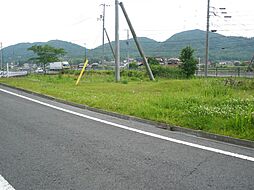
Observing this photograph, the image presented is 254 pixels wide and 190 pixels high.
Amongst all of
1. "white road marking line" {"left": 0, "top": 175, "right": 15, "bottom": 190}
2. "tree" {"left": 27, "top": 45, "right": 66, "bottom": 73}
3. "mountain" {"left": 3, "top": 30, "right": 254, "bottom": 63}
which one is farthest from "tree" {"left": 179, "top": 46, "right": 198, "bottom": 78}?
"white road marking line" {"left": 0, "top": 175, "right": 15, "bottom": 190}

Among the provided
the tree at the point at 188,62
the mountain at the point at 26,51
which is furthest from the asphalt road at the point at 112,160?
the mountain at the point at 26,51

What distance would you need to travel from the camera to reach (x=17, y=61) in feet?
330

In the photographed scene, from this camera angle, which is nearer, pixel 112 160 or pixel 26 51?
pixel 112 160

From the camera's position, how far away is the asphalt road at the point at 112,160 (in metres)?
3.79

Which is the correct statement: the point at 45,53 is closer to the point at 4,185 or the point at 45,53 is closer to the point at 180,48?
the point at 180,48

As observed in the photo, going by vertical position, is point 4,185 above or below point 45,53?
below

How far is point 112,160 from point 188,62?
3152 centimetres

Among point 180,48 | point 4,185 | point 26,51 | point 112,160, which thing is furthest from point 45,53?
point 26,51

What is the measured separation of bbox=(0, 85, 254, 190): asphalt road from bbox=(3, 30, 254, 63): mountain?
51.4 metres

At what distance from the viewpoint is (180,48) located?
271 ft

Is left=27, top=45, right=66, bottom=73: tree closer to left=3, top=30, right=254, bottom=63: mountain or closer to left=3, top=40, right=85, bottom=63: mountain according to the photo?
left=3, top=30, right=254, bottom=63: mountain

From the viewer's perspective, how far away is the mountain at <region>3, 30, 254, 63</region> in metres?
72.6

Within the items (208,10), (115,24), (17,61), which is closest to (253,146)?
(115,24)

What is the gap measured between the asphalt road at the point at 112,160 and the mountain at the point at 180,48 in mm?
→ 51355
